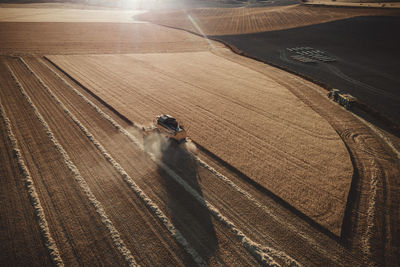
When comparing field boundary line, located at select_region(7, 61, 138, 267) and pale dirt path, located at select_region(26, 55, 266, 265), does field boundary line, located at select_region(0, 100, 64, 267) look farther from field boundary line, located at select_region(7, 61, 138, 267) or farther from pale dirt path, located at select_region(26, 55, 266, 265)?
pale dirt path, located at select_region(26, 55, 266, 265)

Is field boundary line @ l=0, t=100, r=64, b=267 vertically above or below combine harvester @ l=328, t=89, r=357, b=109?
below

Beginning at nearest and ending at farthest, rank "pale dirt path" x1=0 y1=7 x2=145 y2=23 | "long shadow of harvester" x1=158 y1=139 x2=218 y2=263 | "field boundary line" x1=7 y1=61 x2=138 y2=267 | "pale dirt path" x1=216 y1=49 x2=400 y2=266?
1. "field boundary line" x1=7 y1=61 x2=138 y2=267
2. "long shadow of harvester" x1=158 y1=139 x2=218 y2=263
3. "pale dirt path" x1=216 y1=49 x2=400 y2=266
4. "pale dirt path" x1=0 y1=7 x2=145 y2=23

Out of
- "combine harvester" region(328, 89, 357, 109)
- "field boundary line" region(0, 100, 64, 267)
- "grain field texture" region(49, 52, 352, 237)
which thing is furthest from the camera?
"combine harvester" region(328, 89, 357, 109)

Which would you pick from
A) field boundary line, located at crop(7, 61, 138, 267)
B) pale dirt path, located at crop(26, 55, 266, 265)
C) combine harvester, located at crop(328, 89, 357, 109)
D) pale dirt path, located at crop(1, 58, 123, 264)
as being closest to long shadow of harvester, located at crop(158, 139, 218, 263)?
pale dirt path, located at crop(26, 55, 266, 265)

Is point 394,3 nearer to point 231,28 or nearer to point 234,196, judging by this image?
point 231,28

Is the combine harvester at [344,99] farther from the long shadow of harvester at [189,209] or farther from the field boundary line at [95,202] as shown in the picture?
the field boundary line at [95,202]

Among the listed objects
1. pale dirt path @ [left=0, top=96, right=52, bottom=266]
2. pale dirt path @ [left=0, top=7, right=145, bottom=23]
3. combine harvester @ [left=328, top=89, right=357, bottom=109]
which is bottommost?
pale dirt path @ [left=0, top=96, right=52, bottom=266]

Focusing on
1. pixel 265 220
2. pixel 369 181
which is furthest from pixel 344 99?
pixel 265 220
